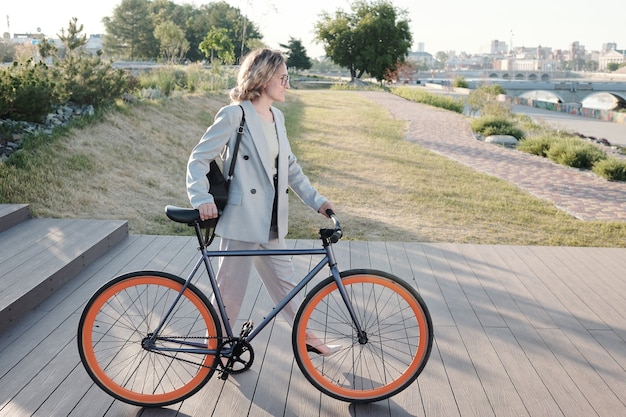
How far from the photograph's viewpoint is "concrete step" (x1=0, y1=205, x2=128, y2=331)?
4109mm

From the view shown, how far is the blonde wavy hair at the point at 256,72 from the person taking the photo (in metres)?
2.98

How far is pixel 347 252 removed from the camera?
5.68 m

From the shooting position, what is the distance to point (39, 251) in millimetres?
5000

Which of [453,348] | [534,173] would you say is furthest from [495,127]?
[453,348]

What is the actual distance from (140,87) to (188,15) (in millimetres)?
72882

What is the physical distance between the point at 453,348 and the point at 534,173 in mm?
9095

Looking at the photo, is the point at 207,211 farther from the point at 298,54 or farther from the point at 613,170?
the point at 298,54

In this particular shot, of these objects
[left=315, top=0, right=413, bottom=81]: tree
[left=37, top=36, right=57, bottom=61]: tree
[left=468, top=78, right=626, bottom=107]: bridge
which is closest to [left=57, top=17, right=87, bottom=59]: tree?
[left=37, top=36, right=57, bottom=61]: tree

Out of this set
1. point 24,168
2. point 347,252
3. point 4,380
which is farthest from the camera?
point 24,168

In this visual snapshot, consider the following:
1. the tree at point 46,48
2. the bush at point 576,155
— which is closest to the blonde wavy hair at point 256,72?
the tree at point 46,48

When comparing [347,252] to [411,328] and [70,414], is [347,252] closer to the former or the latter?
[411,328]

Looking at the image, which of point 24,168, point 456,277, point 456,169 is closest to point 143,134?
point 24,168

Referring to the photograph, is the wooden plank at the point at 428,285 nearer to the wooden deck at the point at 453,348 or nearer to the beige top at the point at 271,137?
the wooden deck at the point at 453,348

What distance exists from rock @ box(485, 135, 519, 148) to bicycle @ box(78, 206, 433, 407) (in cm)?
1474
